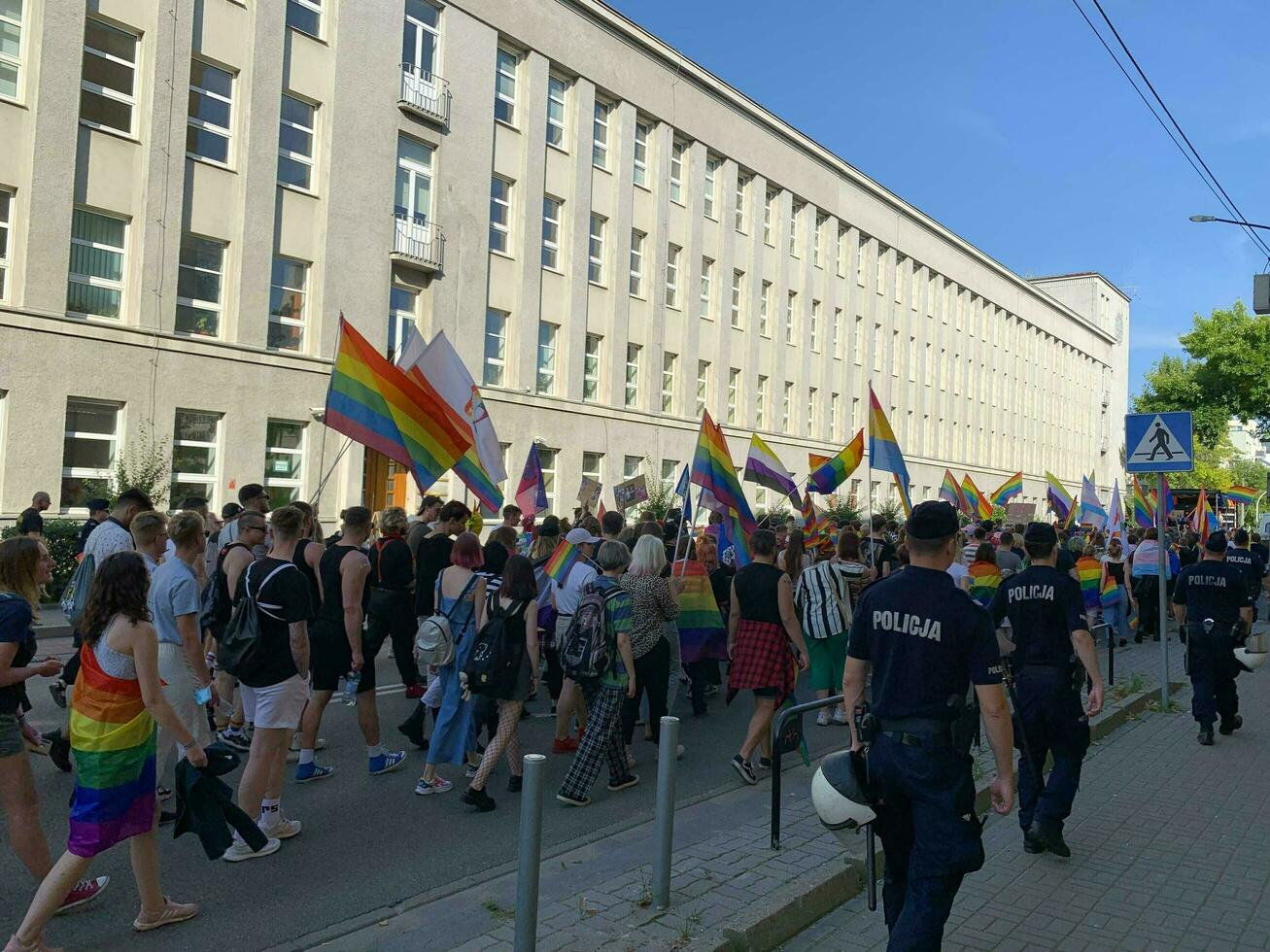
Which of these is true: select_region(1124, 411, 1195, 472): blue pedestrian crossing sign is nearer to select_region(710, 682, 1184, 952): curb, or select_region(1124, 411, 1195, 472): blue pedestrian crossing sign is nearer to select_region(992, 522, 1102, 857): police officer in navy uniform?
select_region(992, 522, 1102, 857): police officer in navy uniform

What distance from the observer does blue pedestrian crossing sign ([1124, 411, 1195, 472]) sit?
10.7 m

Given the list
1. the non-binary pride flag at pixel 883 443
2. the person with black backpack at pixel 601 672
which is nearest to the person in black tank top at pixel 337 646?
the person with black backpack at pixel 601 672

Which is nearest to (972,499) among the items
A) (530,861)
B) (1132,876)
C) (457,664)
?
(1132,876)

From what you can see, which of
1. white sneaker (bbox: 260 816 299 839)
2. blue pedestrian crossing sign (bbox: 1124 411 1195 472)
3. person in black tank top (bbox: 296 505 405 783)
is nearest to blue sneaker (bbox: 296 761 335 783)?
person in black tank top (bbox: 296 505 405 783)

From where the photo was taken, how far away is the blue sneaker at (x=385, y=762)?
293 inches

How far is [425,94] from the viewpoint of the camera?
81.6 feet

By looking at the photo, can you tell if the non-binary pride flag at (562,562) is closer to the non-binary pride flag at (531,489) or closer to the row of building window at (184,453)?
the non-binary pride flag at (531,489)

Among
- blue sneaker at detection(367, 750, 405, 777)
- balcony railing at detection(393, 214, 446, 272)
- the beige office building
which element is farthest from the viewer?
balcony railing at detection(393, 214, 446, 272)

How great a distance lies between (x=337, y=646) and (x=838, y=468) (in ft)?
37.4

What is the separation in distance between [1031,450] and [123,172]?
60.6 meters

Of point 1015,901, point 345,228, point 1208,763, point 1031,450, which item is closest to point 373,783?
point 1015,901

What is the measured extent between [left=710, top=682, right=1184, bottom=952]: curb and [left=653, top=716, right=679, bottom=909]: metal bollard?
1.29 feet

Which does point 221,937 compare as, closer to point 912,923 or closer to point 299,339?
point 912,923

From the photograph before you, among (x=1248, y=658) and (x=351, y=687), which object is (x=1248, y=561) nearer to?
(x=1248, y=658)
